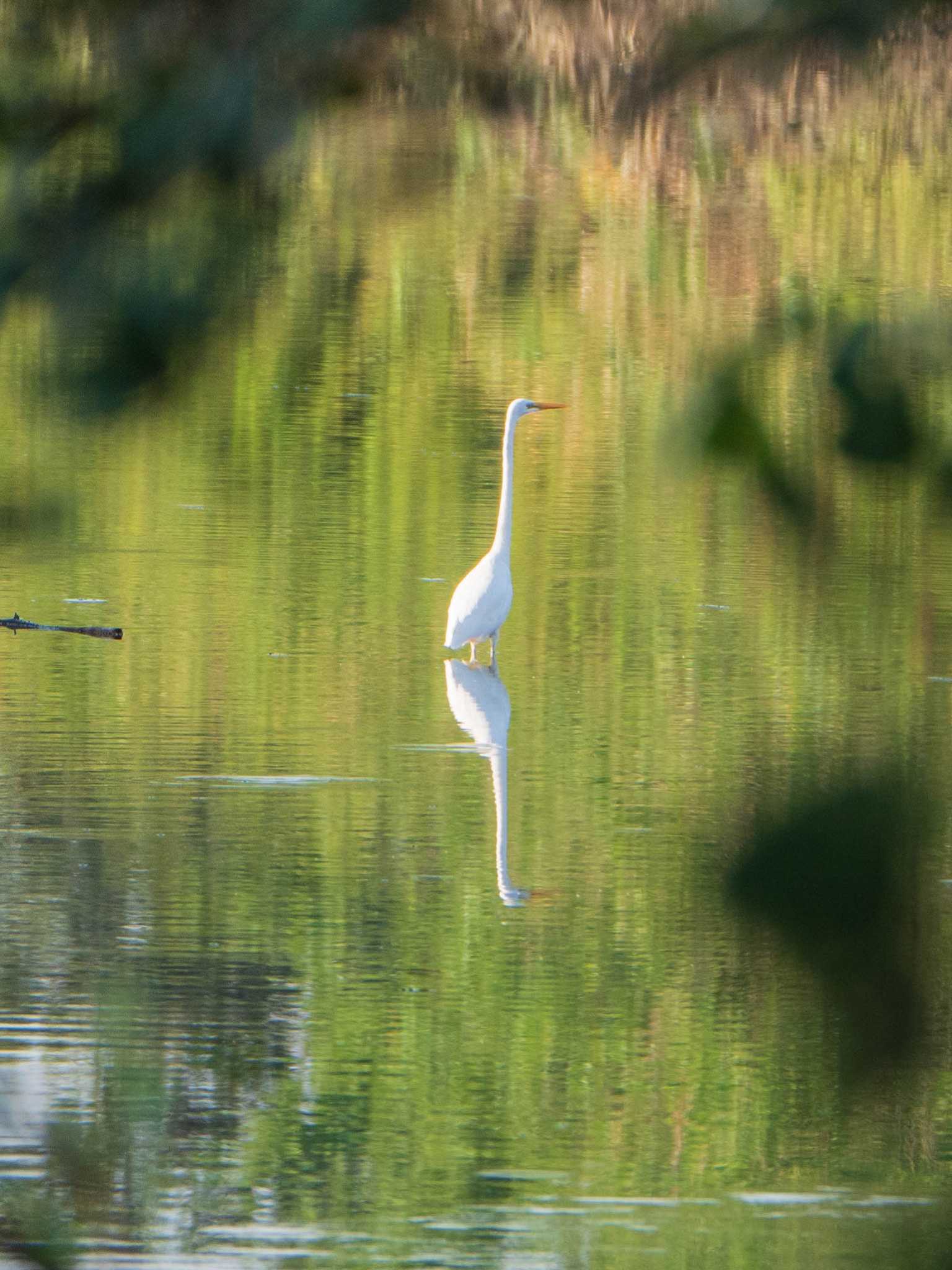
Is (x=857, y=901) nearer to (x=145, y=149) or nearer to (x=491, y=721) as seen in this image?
(x=145, y=149)

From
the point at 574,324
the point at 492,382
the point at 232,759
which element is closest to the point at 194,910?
the point at 232,759

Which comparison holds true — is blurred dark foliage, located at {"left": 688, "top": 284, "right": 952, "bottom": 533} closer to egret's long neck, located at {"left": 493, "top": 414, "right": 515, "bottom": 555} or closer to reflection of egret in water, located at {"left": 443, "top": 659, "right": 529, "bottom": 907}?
reflection of egret in water, located at {"left": 443, "top": 659, "right": 529, "bottom": 907}

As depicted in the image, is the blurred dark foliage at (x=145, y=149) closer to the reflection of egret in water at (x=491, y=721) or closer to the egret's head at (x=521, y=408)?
the reflection of egret in water at (x=491, y=721)

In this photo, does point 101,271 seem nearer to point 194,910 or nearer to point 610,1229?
point 610,1229

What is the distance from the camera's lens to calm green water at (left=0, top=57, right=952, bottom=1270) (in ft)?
4.42

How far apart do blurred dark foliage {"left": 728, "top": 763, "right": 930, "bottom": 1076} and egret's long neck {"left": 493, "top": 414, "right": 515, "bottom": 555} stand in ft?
16.3

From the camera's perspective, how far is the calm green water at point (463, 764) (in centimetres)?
135

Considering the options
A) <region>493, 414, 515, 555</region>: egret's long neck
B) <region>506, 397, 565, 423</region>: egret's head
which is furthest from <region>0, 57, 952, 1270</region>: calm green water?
<region>506, 397, 565, 423</region>: egret's head

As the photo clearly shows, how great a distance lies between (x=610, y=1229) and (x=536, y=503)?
5.67 meters

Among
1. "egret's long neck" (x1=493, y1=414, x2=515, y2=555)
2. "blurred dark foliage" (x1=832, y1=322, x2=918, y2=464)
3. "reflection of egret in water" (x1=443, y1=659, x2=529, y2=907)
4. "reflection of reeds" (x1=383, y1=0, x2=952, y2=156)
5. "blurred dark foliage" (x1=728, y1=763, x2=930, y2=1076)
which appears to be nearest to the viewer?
"blurred dark foliage" (x1=728, y1=763, x2=930, y2=1076)

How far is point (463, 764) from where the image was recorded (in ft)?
16.0

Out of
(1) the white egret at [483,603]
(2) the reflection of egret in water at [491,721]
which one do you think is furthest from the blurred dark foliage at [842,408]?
(1) the white egret at [483,603]

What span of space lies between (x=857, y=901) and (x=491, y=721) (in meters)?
4.14

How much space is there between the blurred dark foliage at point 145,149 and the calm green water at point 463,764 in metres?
0.03
